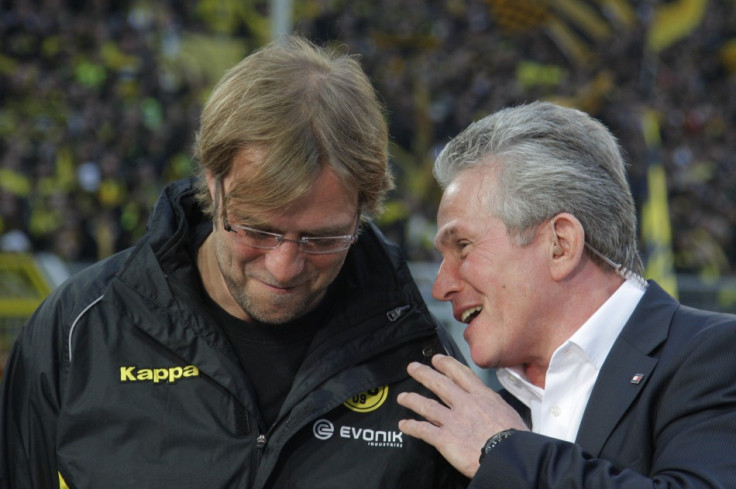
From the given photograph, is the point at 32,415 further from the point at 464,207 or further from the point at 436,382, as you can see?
the point at 464,207

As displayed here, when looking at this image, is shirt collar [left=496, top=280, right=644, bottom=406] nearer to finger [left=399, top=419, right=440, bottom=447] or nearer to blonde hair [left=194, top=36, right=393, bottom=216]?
finger [left=399, top=419, right=440, bottom=447]

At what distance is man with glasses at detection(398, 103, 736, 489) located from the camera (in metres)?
2.01

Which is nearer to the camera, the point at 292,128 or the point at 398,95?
the point at 292,128

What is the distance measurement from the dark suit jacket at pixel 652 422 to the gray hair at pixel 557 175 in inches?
8.0

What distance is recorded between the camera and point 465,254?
2.38 metres

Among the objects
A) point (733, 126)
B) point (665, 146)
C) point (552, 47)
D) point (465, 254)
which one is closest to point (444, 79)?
point (552, 47)

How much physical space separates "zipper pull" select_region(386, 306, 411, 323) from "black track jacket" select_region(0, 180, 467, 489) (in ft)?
0.14

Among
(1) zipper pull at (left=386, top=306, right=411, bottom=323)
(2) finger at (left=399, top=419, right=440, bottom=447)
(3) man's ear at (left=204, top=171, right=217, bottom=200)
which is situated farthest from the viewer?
(1) zipper pull at (left=386, top=306, right=411, bottom=323)

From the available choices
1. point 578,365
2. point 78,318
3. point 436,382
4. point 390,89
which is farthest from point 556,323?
A: point 390,89

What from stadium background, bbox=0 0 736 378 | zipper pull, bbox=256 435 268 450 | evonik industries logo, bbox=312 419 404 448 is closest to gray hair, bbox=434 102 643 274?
evonik industries logo, bbox=312 419 404 448

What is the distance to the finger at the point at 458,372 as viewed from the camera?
2.20 metres

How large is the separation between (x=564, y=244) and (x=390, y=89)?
10.1m

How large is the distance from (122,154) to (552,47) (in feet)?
24.0

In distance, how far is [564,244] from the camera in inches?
89.5
